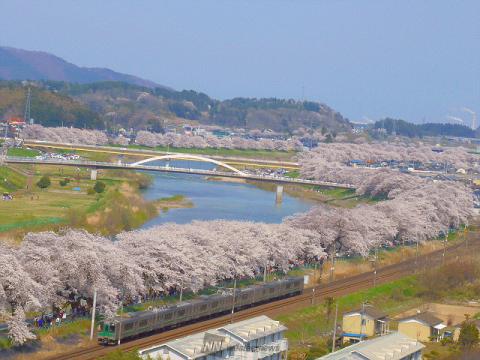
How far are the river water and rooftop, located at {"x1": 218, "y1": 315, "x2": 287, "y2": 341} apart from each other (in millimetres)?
23817

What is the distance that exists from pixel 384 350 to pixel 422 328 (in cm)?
611

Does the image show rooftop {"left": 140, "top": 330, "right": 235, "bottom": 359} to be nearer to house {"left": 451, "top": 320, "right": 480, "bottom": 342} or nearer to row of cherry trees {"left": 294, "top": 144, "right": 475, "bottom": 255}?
house {"left": 451, "top": 320, "right": 480, "bottom": 342}

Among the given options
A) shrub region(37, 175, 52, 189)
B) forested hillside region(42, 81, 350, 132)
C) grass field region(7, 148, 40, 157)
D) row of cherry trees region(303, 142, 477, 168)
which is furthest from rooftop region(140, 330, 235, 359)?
forested hillside region(42, 81, 350, 132)

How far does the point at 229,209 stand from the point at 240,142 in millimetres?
56794

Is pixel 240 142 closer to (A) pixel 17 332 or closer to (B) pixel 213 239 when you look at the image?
(B) pixel 213 239

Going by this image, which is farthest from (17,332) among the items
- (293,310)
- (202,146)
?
(202,146)

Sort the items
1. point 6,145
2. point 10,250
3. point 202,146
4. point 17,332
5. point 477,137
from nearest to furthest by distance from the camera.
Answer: point 17,332 → point 10,250 → point 6,145 → point 202,146 → point 477,137

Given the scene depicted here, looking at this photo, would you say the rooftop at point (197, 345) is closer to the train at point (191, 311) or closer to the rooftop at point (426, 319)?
→ the train at point (191, 311)

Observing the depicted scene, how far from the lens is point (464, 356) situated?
2256 cm

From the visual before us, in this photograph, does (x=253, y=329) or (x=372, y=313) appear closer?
(x=253, y=329)

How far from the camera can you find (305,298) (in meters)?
31.5

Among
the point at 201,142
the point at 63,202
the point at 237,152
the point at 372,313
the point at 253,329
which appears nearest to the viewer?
the point at 253,329

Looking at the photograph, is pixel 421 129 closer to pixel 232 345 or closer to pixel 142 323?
pixel 142 323

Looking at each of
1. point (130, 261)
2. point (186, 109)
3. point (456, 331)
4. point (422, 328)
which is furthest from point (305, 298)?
point (186, 109)
